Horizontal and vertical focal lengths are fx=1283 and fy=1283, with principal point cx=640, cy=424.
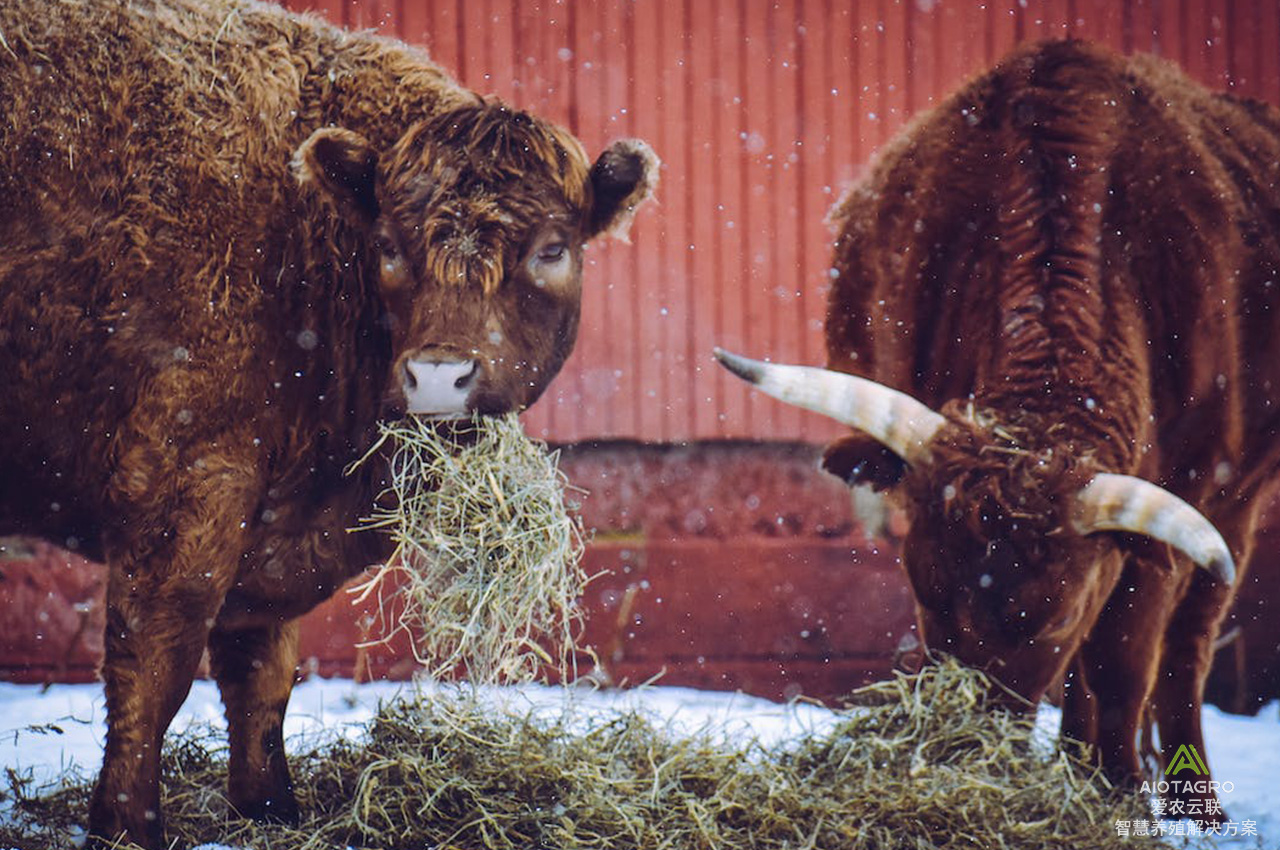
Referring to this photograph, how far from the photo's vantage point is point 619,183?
3570 millimetres

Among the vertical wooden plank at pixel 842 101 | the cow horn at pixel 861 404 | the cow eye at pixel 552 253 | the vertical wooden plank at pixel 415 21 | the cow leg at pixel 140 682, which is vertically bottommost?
the cow leg at pixel 140 682

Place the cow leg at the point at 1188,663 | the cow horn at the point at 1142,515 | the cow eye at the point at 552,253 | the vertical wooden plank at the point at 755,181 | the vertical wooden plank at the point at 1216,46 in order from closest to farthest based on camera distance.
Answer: the cow horn at the point at 1142,515 < the cow eye at the point at 552,253 < the cow leg at the point at 1188,663 < the vertical wooden plank at the point at 755,181 < the vertical wooden plank at the point at 1216,46

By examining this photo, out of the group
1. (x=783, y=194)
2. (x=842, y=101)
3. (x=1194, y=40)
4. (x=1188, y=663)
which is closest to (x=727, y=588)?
(x=783, y=194)

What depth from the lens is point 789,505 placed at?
5836 millimetres

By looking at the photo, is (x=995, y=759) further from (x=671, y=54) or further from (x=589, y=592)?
(x=671, y=54)

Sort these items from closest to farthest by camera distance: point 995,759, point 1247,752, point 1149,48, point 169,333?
point 169,333 < point 995,759 < point 1247,752 < point 1149,48

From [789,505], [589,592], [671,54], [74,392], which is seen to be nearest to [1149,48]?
[671,54]

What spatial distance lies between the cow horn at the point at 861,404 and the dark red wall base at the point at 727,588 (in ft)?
6.96

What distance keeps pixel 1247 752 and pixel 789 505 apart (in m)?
2.09

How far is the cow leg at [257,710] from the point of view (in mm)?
3604

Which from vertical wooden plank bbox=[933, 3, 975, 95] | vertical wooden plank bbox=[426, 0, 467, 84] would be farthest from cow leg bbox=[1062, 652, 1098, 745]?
vertical wooden plank bbox=[426, 0, 467, 84]

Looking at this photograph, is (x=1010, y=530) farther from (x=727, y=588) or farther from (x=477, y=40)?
(x=477, y=40)

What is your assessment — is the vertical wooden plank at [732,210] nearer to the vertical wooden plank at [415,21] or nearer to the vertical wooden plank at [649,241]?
the vertical wooden plank at [649,241]

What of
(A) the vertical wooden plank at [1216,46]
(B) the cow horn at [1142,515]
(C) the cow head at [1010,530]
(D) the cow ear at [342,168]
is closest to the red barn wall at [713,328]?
(A) the vertical wooden plank at [1216,46]
